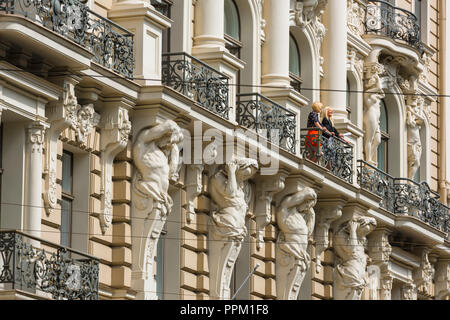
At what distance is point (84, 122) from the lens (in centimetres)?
3353

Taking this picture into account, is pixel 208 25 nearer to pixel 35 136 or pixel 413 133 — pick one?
pixel 35 136

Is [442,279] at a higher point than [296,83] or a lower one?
lower

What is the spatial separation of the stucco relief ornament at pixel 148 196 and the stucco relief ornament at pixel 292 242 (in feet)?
20.4

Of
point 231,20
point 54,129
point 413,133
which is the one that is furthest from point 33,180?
point 413,133

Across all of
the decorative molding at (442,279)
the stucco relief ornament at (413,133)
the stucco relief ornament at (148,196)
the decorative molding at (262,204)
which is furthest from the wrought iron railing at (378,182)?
the stucco relief ornament at (148,196)

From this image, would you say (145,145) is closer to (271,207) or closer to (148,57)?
(148,57)

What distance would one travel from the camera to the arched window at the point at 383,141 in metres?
49.7

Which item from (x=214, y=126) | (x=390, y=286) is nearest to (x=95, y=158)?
(x=214, y=126)

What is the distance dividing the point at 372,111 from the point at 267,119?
8647mm

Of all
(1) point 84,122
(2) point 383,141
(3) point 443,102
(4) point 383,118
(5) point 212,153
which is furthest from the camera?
(3) point 443,102

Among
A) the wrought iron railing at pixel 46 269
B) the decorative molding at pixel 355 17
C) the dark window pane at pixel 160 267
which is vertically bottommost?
the wrought iron railing at pixel 46 269

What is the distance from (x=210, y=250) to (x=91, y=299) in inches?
252

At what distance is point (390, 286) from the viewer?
47125 millimetres

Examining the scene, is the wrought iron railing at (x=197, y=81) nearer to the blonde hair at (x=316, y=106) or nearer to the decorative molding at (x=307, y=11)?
the blonde hair at (x=316, y=106)
